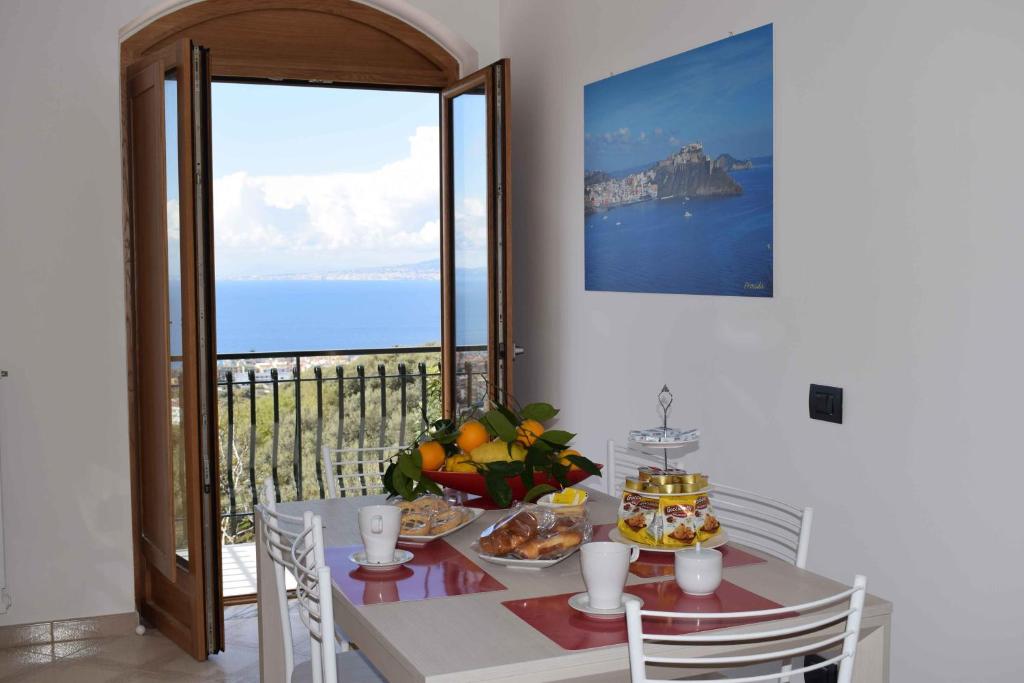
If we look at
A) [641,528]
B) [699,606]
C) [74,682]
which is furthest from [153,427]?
[699,606]

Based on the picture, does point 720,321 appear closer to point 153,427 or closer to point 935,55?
point 935,55

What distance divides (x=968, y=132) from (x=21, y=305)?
3.22 m

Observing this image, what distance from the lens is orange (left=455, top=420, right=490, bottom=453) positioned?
2.42 m

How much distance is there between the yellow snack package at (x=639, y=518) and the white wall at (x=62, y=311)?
260 cm

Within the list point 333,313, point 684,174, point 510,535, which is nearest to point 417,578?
point 510,535

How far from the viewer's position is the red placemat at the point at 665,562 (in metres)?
1.95

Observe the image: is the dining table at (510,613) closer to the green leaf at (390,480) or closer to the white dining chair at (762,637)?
the white dining chair at (762,637)

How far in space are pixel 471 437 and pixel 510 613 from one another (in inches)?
28.9

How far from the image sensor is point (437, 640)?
161 cm

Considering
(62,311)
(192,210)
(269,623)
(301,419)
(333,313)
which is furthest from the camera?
(333,313)

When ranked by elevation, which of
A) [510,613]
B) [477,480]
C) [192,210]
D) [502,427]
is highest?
[192,210]

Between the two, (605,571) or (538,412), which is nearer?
(605,571)

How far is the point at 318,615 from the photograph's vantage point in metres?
1.88

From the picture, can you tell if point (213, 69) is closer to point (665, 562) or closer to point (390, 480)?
point (390, 480)
